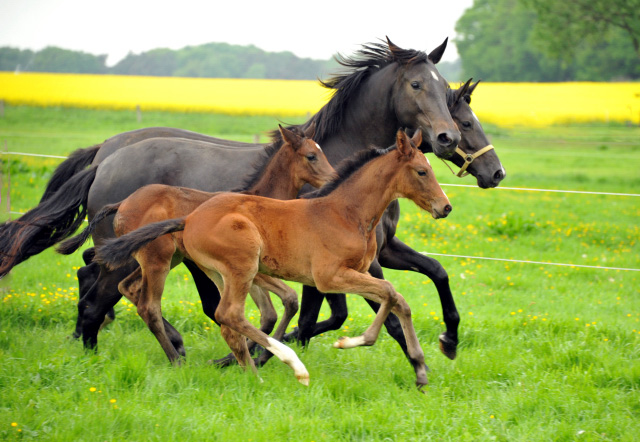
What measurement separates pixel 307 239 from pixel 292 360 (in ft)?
2.38

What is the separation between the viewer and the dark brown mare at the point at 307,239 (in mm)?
3998

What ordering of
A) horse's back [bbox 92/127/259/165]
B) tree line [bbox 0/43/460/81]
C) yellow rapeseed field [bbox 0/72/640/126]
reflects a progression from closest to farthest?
horse's back [bbox 92/127/259/165]
yellow rapeseed field [bbox 0/72/640/126]
tree line [bbox 0/43/460/81]

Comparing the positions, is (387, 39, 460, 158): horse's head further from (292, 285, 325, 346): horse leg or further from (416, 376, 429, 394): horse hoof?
(416, 376, 429, 394): horse hoof

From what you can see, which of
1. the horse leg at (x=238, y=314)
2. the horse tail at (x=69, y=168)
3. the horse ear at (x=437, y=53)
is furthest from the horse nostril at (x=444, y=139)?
the horse tail at (x=69, y=168)

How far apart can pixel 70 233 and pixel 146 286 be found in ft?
4.27

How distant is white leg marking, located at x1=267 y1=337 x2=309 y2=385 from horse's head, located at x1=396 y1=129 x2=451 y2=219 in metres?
1.17

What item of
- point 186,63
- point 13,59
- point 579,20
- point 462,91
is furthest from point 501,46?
point 462,91

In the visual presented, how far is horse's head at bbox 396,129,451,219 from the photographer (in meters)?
4.04

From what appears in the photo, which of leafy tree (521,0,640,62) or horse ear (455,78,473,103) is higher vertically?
leafy tree (521,0,640,62)

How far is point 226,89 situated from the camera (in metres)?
37.0

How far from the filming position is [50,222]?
17.3 feet

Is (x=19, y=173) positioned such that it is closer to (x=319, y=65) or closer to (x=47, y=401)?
(x=47, y=401)

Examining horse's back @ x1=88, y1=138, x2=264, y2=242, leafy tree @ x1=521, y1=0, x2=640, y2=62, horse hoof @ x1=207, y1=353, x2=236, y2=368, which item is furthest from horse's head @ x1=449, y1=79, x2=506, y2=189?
leafy tree @ x1=521, y1=0, x2=640, y2=62

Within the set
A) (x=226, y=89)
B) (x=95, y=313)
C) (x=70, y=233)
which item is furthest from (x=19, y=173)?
(x=226, y=89)
